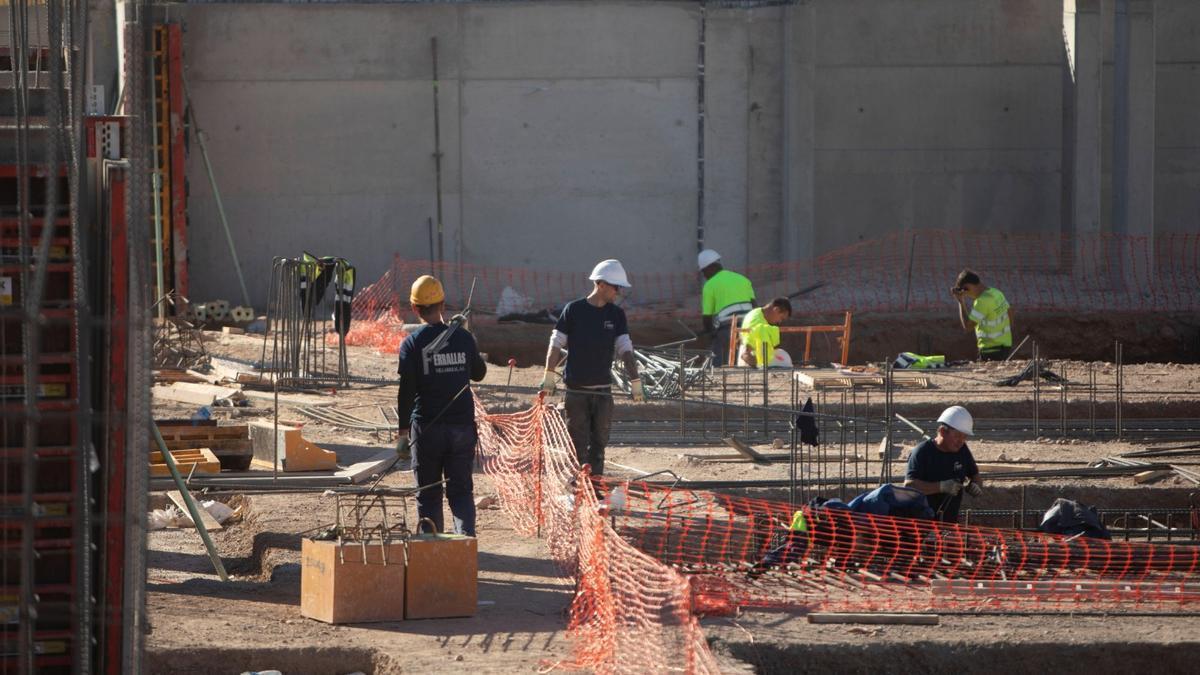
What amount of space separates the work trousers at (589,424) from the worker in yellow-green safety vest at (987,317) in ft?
24.9

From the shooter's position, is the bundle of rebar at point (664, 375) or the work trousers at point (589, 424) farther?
the bundle of rebar at point (664, 375)

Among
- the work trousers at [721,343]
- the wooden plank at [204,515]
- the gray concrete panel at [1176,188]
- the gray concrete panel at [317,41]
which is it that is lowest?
the wooden plank at [204,515]

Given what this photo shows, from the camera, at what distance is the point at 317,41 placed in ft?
77.1

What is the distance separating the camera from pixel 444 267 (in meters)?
23.8

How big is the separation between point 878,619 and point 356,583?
9.23 ft

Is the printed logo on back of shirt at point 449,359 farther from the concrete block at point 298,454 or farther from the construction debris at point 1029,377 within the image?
the construction debris at point 1029,377

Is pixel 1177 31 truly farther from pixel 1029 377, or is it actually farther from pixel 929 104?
pixel 1029 377

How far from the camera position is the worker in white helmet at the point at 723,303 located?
1747 centimetres

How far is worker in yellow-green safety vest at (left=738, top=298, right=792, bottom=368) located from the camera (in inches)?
635

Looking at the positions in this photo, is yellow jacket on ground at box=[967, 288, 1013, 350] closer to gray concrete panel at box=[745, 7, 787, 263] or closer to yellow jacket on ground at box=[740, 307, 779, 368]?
yellow jacket on ground at box=[740, 307, 779, 368]

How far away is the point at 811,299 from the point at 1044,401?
25.1 ft

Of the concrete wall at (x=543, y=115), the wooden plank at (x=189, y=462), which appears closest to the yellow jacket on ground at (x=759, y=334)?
the wooden plank at (x=189, y=462)

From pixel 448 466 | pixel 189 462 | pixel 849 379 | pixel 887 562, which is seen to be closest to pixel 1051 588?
pixel 887 562

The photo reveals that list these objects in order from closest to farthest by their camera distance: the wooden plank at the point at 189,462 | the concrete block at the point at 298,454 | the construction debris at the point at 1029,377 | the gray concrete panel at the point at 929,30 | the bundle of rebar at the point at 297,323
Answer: the wooden plank at the point at 189,462 < the concrete block at the point at 298,454 < the bundle of rebar at the point at 297,323 < the construction debris at the point at 1029,377 < the gray concrete panel at the point at 929,30
